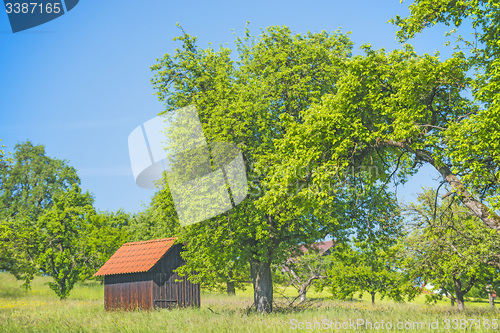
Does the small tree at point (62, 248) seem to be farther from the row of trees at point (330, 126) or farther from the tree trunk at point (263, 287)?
the tree trunk at point (263, 287)

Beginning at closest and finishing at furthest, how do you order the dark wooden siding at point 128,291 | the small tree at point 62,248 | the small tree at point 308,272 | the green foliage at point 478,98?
the green foliage at point 478,98, the dark wooden siding at point 128,291, the small tree at point 308,272, the small tree at point 62,248

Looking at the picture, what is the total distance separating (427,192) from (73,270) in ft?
102

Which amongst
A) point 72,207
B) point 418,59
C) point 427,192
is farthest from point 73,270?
point 418,59

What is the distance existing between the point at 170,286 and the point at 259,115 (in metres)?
13.8

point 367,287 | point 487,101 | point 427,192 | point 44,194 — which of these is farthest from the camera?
point 44,194

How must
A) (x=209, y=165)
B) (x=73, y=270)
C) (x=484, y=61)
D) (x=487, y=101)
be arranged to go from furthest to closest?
(x=73, y=270) → (x=209, y=165) → (x=484, y=61) → (x=487, y=101)

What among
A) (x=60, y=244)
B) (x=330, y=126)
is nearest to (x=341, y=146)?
(x=330, y=126)

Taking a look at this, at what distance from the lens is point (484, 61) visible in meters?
13.6

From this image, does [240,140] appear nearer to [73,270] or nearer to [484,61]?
[484,61]

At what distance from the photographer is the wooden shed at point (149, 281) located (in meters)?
28.0

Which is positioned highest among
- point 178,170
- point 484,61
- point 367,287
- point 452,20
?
point 452,20

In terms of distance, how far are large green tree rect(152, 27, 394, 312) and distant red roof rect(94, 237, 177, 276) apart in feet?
18.6

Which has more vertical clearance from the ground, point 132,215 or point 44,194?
point 44,194

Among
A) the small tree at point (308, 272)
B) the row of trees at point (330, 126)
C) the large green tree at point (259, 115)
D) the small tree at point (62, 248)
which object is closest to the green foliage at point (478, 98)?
the row of trees at point (330, 126)
